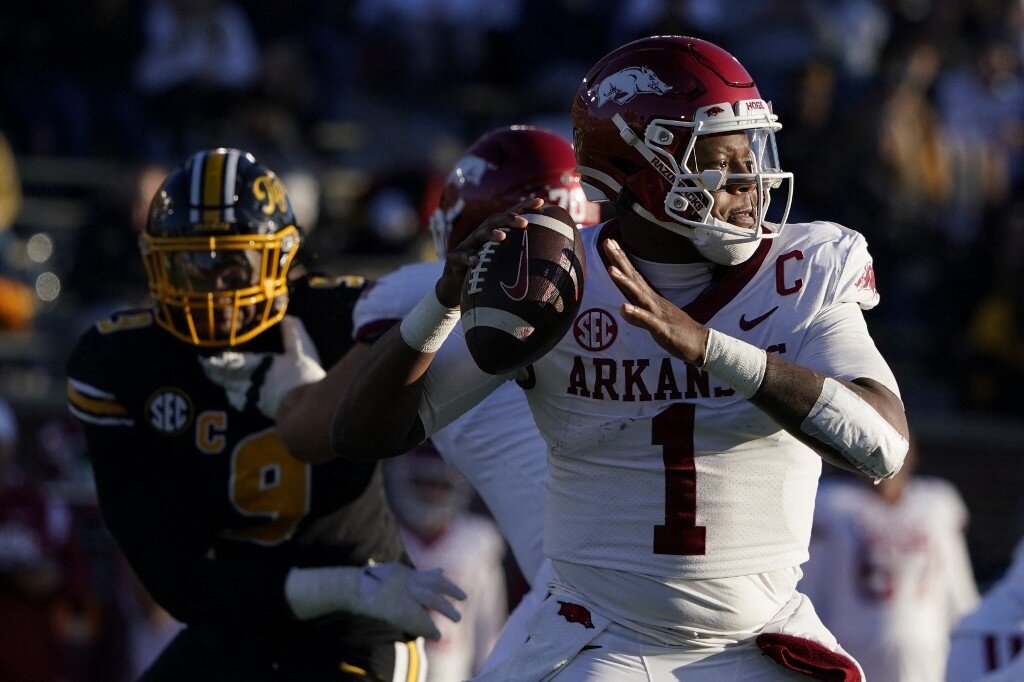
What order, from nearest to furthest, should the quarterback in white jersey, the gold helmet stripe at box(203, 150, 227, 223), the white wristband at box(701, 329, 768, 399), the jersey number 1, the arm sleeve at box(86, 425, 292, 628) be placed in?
1. the white wristband at box(701, 329, 768, 399)
2. the jersey number 1
3. the arm sleeve at box(86, 425, 292, 628)
4. the gold helmet stripe at box(203, 150, 227, 223)
5. the quarterback in white jersey

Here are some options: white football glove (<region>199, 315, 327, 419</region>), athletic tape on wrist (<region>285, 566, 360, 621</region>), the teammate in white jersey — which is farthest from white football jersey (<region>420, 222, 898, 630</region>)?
the teammate in white jersey

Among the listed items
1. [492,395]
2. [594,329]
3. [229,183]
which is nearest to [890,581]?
[492,395]

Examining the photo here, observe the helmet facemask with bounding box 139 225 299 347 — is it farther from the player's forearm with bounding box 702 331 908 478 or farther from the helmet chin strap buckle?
the player's forearm with bounding box 702 331 908 478

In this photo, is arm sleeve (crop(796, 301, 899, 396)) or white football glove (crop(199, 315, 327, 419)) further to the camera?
white football glove (crop(199, 315, 327, 419))

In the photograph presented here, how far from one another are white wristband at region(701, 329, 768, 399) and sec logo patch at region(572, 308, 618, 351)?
31 cm

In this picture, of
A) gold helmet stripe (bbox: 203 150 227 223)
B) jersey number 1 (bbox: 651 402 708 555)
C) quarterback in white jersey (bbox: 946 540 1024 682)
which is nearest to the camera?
jersey number 1 (bbox: 651 402 708 555)

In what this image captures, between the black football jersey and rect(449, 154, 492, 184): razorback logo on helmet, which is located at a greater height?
rect(449, 154, 492, 184): razorback logo on helmet

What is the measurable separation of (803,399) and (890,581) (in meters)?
4.68

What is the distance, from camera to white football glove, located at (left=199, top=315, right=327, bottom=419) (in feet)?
12.4

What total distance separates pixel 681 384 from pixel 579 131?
1.97ft

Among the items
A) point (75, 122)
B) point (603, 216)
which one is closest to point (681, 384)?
point (603, 216)

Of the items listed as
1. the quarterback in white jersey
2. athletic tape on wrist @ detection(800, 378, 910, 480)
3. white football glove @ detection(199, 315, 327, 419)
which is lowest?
the quarterback in white jersey

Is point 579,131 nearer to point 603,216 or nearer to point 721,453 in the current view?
point 721,453

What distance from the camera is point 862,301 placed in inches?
118
